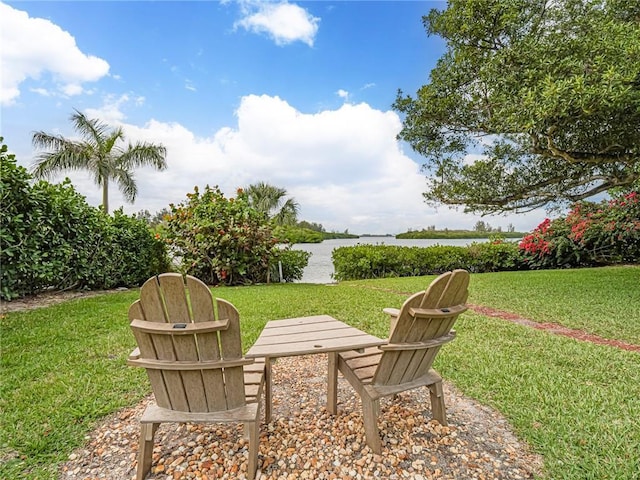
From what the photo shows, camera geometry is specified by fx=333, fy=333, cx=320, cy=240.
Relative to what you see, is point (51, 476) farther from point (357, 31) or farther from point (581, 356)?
point (357, 31)

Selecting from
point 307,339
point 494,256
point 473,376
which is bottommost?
point 473,376

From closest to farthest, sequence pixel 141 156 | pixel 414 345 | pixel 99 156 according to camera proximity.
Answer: pixel 414 345
pixel 99 156
pixel 141 156

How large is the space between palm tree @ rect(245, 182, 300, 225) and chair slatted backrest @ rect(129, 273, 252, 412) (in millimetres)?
20102

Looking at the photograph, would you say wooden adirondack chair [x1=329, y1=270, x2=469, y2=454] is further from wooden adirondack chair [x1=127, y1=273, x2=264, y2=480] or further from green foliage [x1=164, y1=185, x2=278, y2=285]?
green foliage [x1=164, y1=185, x2=278, y2=285]

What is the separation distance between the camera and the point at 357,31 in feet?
22.7

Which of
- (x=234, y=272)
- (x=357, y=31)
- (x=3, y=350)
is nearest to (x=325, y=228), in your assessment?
(x=234, y=272)

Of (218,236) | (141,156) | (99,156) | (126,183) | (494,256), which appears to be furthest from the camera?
(141,156)

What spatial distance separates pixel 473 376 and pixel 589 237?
10852mm

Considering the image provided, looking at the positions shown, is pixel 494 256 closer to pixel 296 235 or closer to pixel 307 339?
pixel 296 235

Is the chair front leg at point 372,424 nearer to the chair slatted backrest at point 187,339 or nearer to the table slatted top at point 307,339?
the table slatted top at point 307,339

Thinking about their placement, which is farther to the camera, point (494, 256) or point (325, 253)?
point (325, 253)

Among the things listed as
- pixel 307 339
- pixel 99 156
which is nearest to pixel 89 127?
pixel 99 156

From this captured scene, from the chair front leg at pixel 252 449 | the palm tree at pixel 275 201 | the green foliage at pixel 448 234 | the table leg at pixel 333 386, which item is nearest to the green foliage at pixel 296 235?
the green foliage at pixel 448 234

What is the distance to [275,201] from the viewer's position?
22359 millimetres
